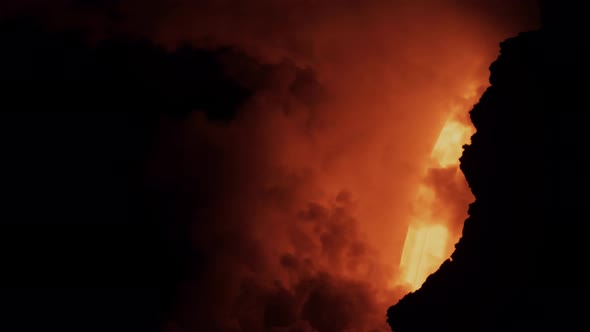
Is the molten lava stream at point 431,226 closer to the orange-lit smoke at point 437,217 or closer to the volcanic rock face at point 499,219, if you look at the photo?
the orange-lit smoke at point 437,217

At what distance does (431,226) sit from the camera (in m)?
19.3

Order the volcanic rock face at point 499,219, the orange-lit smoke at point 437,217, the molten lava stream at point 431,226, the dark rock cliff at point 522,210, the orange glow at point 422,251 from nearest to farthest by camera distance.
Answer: the dark rock cliff at point 522,210 < the volcanic rock face at point 499,219 < the orange glow at point 422,251 < the molten lava stream at point 431,226 < the orange-lit smoke at point 437,217

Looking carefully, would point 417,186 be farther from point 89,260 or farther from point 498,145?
point 89,260

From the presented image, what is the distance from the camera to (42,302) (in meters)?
31.3

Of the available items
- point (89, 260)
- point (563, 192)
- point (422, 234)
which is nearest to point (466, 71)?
point (422, 234)

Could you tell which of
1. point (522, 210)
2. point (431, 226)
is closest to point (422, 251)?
point (431, 226)

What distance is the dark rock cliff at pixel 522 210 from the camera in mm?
10875

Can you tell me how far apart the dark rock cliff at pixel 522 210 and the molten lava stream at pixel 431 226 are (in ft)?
14.7

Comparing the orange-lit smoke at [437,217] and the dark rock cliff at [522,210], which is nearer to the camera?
the dark rock cliff at [522,210]

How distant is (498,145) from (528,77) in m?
1.73

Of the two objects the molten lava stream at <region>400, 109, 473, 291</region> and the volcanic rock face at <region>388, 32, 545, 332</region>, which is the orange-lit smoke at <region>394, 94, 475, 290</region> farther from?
the volcanic rock face at <region>388, 32, 545, 332</region>

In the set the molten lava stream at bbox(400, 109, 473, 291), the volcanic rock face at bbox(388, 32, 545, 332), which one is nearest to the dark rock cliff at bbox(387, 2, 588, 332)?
the volcanic rock face at bbox(388, 32, 545, 332)

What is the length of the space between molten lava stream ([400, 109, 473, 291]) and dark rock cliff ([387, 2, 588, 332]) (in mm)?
4474

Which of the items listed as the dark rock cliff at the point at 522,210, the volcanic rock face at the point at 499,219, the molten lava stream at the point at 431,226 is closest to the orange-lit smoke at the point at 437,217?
the molten lava stream at the point at 431,226
